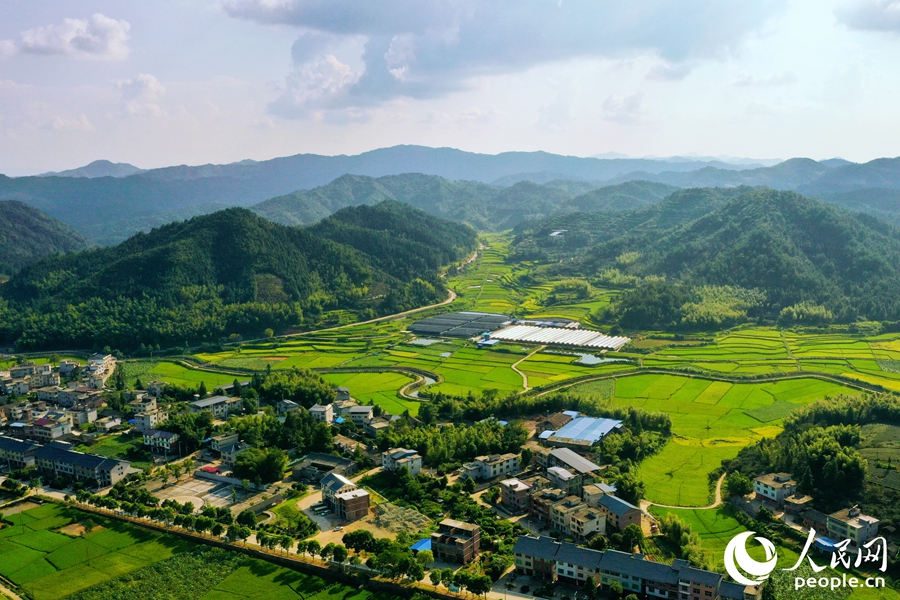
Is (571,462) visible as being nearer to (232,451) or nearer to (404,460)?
(404,460)

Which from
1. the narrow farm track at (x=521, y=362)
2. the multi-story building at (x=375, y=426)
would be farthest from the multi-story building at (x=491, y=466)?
the narrow farm track at (x=521, y=362)

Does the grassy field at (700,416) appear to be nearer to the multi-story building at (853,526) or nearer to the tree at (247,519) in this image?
the multi-story building at (853,526)

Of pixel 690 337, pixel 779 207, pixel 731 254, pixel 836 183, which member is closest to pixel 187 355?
pixel 690 337

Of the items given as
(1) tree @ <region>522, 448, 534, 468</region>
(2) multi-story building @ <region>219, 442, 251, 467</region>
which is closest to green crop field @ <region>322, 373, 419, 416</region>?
(2) multi-story building @ <region>219, 442, 251, 467</region>

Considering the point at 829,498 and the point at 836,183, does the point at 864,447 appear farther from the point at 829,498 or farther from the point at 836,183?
the point at 836,183

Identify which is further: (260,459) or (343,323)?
(343,323)
